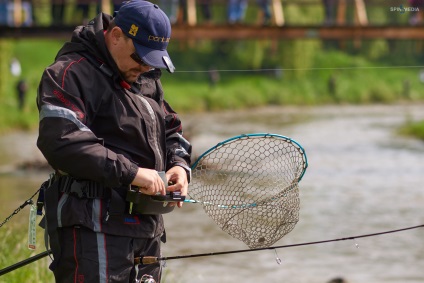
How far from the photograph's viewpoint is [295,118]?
35375mm

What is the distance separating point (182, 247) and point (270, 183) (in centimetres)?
854

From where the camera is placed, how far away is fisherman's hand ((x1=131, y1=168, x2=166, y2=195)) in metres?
3.86

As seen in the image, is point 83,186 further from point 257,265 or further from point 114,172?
point 257,265

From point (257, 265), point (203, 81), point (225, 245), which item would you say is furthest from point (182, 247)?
point (203, 81)

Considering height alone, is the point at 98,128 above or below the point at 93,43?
below

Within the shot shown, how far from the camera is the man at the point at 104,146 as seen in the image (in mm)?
3799

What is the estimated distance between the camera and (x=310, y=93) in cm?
4244

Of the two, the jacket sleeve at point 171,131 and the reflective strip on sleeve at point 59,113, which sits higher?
the reflective strip on sleeve at point 59,113

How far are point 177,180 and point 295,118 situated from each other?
3138 centimetres

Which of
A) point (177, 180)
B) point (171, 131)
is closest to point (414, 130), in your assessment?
point (171, 131)

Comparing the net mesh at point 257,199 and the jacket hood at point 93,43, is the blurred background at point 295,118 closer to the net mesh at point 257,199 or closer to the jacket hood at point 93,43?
the net mesh at point 257,199

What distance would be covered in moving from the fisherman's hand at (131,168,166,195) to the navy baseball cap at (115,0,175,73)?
0.40 meters

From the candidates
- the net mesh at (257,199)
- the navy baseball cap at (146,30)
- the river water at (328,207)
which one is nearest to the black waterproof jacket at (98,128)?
the navy baseball cap at (146,30)

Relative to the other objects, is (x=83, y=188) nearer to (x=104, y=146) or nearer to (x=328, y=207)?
(x=104, y=146)
